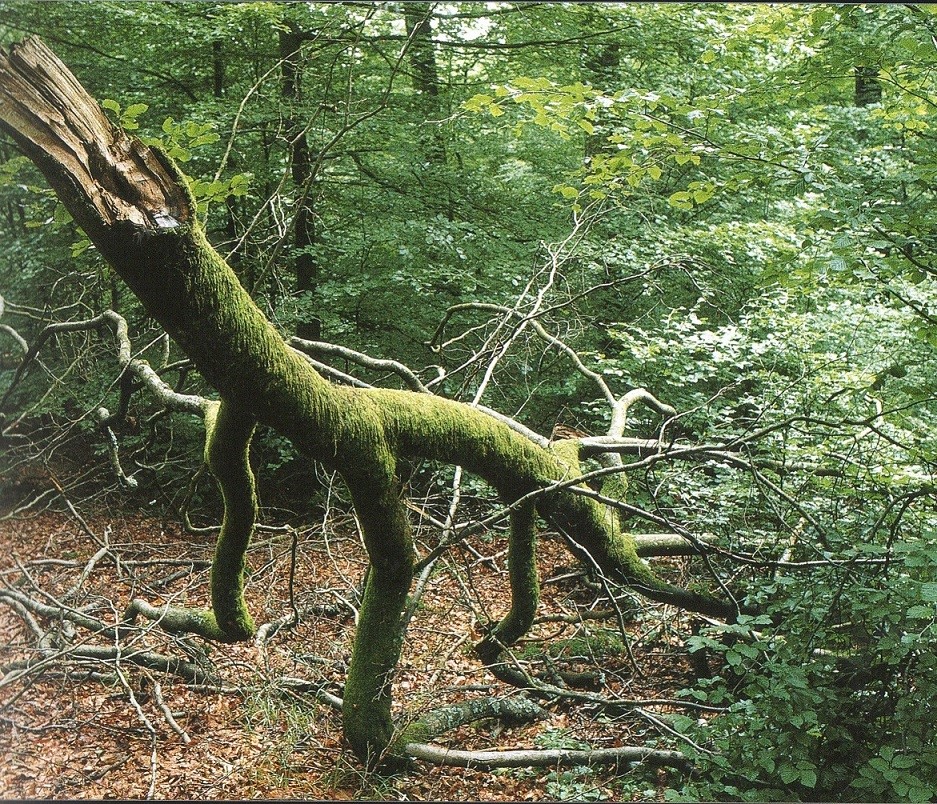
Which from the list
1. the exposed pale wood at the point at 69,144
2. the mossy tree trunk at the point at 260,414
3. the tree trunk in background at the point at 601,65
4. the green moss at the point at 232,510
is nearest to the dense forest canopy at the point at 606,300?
the tree trunk in background at the point at 601,65

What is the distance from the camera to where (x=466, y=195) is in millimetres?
4219

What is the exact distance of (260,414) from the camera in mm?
1637

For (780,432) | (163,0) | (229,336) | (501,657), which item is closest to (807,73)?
(780,432)

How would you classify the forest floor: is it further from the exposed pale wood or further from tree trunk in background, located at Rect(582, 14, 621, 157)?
tree trunk in background, located at Rect(582, 14, 621, 157)

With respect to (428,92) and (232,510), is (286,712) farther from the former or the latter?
(428,92)

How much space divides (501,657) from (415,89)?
9.80 feet

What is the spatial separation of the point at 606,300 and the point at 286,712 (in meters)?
2.80

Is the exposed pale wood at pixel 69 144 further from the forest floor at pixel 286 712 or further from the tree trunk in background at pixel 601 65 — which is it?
the tree trunk in background at pixel 601 65

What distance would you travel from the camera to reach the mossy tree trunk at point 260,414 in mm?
1188

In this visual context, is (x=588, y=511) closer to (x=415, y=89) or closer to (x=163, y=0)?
(x=415, y=89)

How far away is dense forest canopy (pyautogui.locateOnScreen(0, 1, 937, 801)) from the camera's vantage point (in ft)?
6.88

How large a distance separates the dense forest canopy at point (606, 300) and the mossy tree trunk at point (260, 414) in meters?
0.15

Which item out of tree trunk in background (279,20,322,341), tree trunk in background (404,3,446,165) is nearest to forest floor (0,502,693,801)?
tree trunk in background (279,20,322,341)

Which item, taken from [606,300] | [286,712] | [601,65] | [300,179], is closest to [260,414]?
[286,712]
